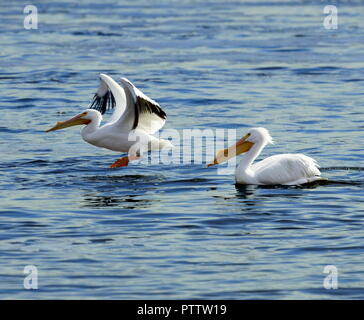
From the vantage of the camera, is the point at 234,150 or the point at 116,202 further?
the point at 234,150

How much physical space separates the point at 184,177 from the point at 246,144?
799 millimetres

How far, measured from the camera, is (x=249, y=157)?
1069 cm

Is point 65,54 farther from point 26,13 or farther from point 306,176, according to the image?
point 306,176

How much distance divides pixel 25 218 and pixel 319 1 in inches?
829

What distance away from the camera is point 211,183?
1059 cm

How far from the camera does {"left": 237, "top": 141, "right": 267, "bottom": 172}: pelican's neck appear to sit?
10523mm

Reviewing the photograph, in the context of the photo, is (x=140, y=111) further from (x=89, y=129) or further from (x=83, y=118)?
(x=83, y=118)

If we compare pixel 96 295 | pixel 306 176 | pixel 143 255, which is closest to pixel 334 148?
pixel 306 176

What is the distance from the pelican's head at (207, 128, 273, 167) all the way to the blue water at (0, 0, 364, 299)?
0.24m

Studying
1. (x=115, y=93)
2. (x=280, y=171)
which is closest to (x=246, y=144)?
(x=280, y=171)

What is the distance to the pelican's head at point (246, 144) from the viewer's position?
1090cm

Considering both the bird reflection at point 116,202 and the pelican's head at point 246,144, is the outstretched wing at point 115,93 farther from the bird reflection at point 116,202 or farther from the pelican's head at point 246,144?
the bird reflection at point 116,202

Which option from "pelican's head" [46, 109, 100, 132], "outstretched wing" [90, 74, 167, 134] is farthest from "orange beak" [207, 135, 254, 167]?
"pelican's head" [46, 109, 100, 132]

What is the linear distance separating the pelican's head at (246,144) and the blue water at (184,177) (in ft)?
0.78
